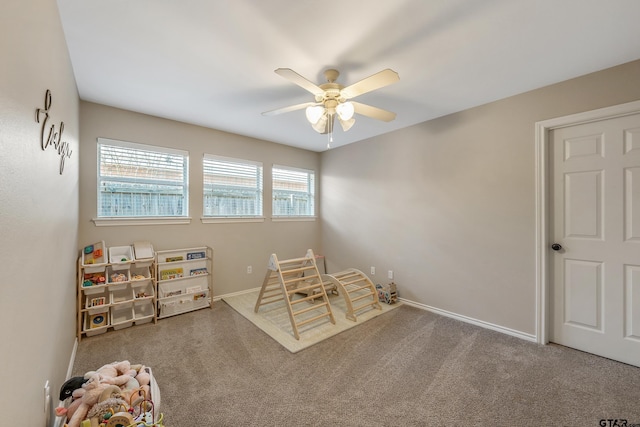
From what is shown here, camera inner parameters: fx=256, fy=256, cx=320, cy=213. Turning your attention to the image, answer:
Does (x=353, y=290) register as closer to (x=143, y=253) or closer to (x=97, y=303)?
(x=143, y=253)

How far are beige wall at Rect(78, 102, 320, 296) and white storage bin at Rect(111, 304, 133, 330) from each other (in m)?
0.74

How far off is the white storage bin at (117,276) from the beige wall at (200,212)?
1.07ft

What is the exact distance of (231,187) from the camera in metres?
4.04

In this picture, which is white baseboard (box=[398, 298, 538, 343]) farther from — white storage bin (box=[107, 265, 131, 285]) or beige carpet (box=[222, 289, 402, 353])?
white storage bin (box=[107, 265, 131, 285])

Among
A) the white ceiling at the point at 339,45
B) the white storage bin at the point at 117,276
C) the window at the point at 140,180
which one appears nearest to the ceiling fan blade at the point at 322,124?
the white ceiling at the point at 339,45

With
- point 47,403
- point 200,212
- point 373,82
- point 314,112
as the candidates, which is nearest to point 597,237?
point 373,82

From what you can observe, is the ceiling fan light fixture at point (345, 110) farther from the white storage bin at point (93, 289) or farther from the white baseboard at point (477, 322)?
the white storage bin at point (93, 289)

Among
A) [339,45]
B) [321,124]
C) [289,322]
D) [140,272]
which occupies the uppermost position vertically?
[339,45]

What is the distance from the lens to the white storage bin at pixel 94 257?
270cm

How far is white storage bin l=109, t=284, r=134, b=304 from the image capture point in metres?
2.84

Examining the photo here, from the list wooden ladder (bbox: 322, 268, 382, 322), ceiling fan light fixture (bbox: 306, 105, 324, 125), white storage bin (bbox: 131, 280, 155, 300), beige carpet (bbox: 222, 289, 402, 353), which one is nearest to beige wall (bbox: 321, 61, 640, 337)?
wooden ladder (bbox: 322, 268, 382, 322)

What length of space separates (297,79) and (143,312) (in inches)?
124

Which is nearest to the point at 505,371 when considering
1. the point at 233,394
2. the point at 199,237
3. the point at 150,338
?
the point at 233,394

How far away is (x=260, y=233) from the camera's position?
4.32m
